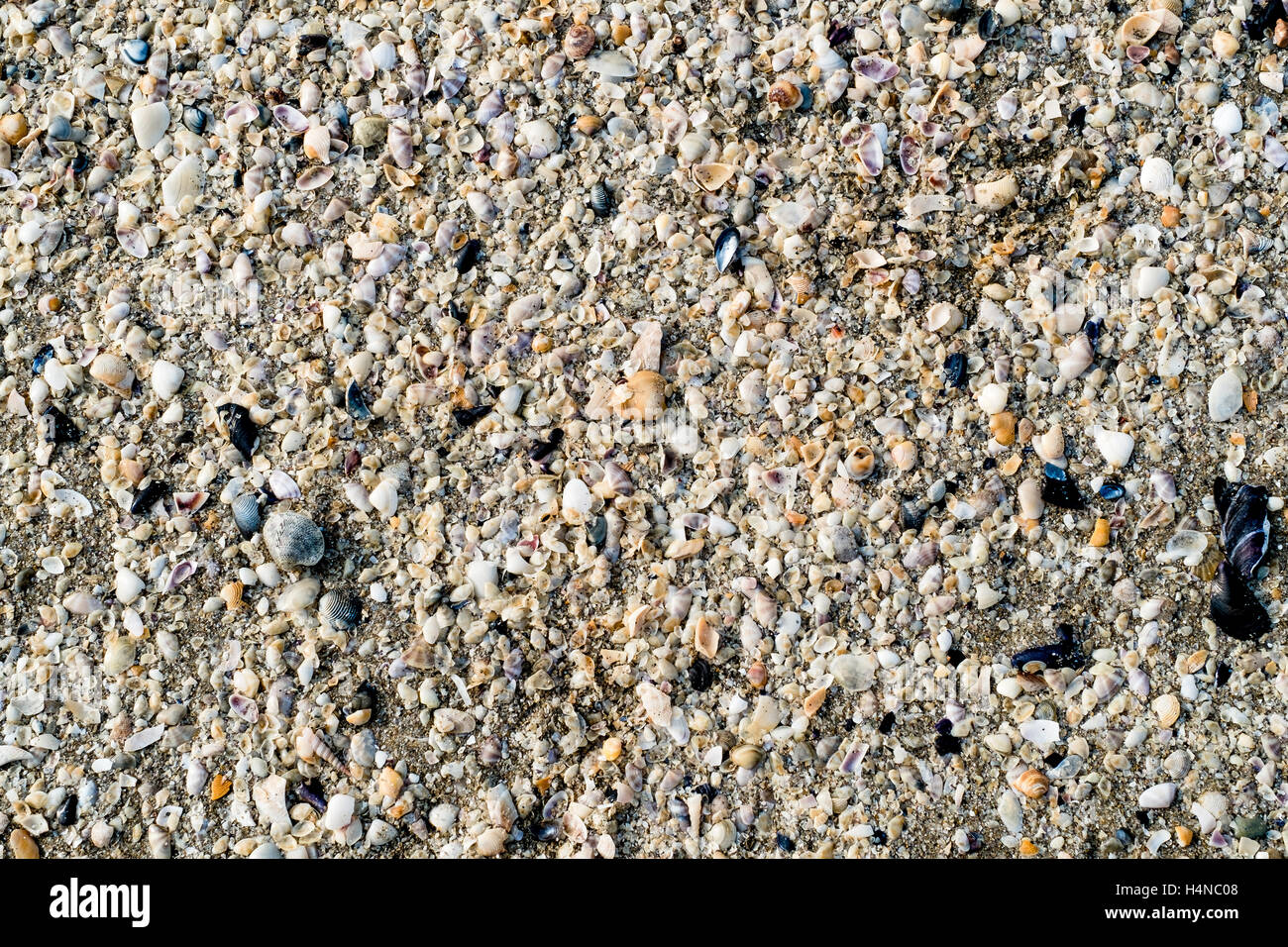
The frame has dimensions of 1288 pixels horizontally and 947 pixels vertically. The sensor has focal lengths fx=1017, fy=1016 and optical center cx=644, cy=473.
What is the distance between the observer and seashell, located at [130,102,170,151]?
2.26 m

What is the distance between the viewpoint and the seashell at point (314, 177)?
7.30 ft

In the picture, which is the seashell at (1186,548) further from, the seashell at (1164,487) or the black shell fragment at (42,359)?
the black shell fragment at (42,359)

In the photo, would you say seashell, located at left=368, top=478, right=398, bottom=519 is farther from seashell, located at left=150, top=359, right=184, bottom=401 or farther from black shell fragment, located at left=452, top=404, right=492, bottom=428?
seashell, located at left=150, top=359, right=184, bottom=401

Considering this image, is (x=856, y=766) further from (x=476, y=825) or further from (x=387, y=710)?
(x=387, y=710)

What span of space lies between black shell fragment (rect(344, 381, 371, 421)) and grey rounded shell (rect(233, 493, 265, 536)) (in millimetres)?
265

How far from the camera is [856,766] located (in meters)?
1.96

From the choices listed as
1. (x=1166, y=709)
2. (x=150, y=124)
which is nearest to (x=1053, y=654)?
(x=1166, y=709)

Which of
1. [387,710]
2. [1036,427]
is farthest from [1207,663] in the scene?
[387,710]

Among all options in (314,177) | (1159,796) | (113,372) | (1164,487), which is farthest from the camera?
(314,177)

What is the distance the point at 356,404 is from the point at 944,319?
48.4 inches

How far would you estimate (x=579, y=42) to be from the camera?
88.2 inches

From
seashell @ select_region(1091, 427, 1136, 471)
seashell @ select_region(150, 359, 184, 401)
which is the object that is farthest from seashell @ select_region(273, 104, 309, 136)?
seashell @ select_region(1091, 427, 1136, 471)

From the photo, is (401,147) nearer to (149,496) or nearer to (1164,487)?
(149,496)

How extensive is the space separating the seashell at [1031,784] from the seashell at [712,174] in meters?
1.33
